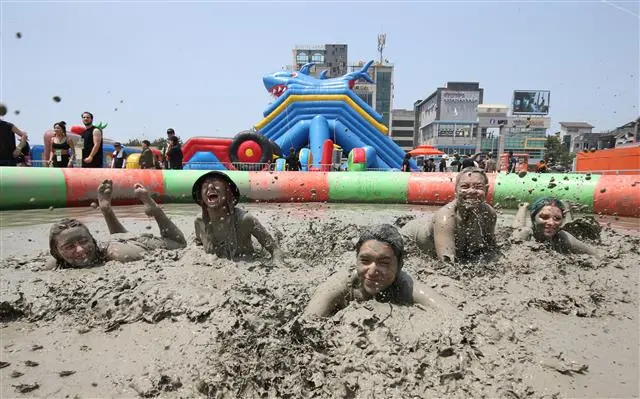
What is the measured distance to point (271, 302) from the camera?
2.84 metres

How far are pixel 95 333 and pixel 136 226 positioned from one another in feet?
12.6

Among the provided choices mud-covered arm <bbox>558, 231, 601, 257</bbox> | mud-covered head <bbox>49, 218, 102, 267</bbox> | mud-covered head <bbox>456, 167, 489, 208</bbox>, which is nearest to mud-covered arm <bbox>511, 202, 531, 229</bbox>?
mud-covered arm <bbox>558, 231, 601, 257</bbox>

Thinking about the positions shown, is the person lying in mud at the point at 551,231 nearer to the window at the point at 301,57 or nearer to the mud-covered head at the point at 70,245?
the mud-covered head at the point at 70,245

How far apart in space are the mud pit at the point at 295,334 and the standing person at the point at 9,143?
17.0 ft

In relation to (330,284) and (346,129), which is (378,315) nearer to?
(330,284)

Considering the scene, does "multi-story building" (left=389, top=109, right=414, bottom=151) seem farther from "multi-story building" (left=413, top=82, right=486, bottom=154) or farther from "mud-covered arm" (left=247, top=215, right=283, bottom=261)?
"mud-covered arm" (left=247, top=215, right=283, bottom=261)

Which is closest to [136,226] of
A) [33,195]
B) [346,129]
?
[33,195]

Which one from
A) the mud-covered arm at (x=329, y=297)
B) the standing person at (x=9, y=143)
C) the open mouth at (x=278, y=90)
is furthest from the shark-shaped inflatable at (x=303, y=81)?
the mud-covered arm at (x=329, y=297)

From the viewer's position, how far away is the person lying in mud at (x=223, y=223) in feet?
13.6

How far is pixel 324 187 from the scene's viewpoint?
31.7 feet

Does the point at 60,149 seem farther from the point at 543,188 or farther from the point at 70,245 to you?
the point at 543,188

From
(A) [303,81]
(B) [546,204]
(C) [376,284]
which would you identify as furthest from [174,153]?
(A) [303,81]

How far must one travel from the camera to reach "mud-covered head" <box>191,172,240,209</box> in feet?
13.5

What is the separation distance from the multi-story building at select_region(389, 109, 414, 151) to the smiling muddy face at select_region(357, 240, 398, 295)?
9995 cm
